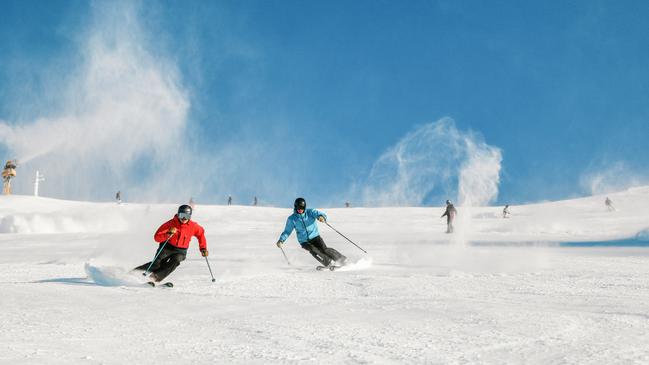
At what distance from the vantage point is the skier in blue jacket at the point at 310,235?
11.0 m

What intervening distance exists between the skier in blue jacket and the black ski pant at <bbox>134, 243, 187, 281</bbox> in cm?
255

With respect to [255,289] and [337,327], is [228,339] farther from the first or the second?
[255,289]

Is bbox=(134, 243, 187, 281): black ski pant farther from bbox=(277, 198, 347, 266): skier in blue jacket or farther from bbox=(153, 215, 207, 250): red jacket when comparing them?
bbox=(277, 198, 347, 266): skier in blue jacket

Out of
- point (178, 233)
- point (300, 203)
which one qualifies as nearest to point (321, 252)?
point (300, 203)

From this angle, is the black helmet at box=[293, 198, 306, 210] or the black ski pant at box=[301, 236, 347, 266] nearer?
the black ski pant at box=[301, 236, 347, 266]

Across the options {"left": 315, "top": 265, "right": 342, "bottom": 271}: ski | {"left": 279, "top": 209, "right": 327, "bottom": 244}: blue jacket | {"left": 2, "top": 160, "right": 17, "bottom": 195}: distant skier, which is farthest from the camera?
{"left": 2, "top": 160, "right": 17, "bottom": 195}: distant skier

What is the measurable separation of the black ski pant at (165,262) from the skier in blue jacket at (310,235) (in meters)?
2.55

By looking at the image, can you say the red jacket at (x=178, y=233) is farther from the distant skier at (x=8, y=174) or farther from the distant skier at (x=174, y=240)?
the distant skier at (x=8, y=174)

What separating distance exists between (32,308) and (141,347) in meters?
2.42

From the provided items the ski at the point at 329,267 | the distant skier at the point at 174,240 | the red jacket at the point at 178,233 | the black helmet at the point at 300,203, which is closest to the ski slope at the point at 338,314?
the ski at the point at 329,267

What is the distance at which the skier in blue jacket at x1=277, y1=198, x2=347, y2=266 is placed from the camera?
36.0ft

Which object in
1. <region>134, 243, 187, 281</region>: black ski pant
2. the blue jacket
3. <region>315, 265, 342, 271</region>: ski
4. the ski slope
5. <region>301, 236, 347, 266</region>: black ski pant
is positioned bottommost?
the ski slope

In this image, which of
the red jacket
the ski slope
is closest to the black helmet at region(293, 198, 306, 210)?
the ski slope

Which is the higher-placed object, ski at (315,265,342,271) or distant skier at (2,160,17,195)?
distant skier at (2,160,17,195)
